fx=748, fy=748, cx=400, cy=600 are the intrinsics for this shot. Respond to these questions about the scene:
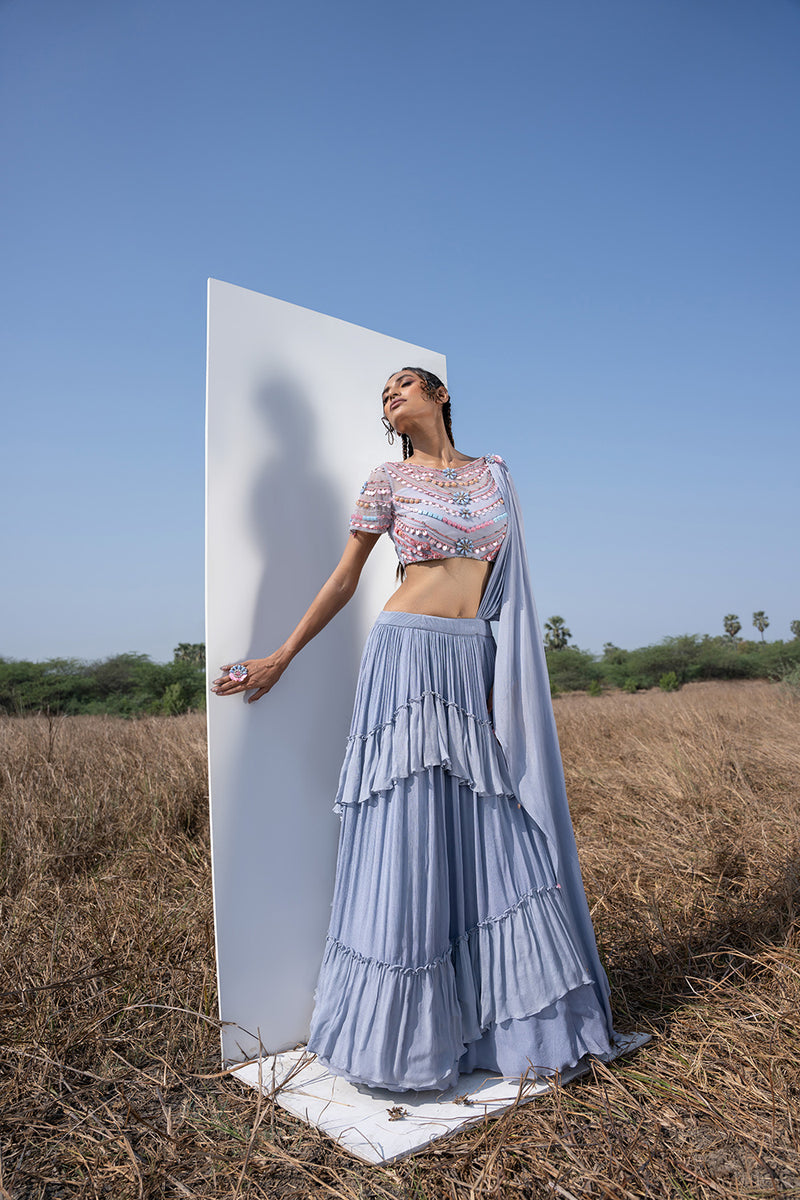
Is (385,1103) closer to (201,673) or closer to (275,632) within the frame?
(275,632)

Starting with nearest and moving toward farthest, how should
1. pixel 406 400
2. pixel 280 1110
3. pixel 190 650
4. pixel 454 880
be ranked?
pixel 280 1110 < pixel 454 880 < pixel 406 400 < pixel 190 650

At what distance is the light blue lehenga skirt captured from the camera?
2020mm

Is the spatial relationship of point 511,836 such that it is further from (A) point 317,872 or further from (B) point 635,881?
(B) point 635,881

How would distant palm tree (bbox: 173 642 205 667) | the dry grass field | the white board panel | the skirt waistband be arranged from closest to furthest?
the dry grass field, the skirt waistband, the white board panel, distant palm tree (bbox: 173 642 205 667)

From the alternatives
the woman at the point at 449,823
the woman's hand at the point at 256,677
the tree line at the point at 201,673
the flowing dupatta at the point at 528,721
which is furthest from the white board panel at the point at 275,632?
the tree line at the point at 201,673

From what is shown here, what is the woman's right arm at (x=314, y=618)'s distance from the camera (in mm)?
2336

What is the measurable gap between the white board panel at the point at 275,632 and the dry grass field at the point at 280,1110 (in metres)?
0.29

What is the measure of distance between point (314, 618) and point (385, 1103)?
1.37m

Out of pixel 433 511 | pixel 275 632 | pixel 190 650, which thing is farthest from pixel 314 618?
pixel 190 650

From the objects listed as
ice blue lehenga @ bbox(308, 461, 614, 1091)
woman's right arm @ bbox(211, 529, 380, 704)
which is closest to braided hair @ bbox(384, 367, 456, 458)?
woman's right arm @ bbox(211, 529, 380, 704)

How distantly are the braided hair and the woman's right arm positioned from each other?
1.55 feet

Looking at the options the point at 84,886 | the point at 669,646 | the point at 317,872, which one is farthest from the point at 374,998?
the point at 669,646

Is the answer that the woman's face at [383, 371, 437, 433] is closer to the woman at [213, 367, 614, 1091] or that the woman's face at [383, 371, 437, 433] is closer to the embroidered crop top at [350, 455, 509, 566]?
the woman at [213, 367, 614, 1091]

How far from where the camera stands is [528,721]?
224 centimetres
